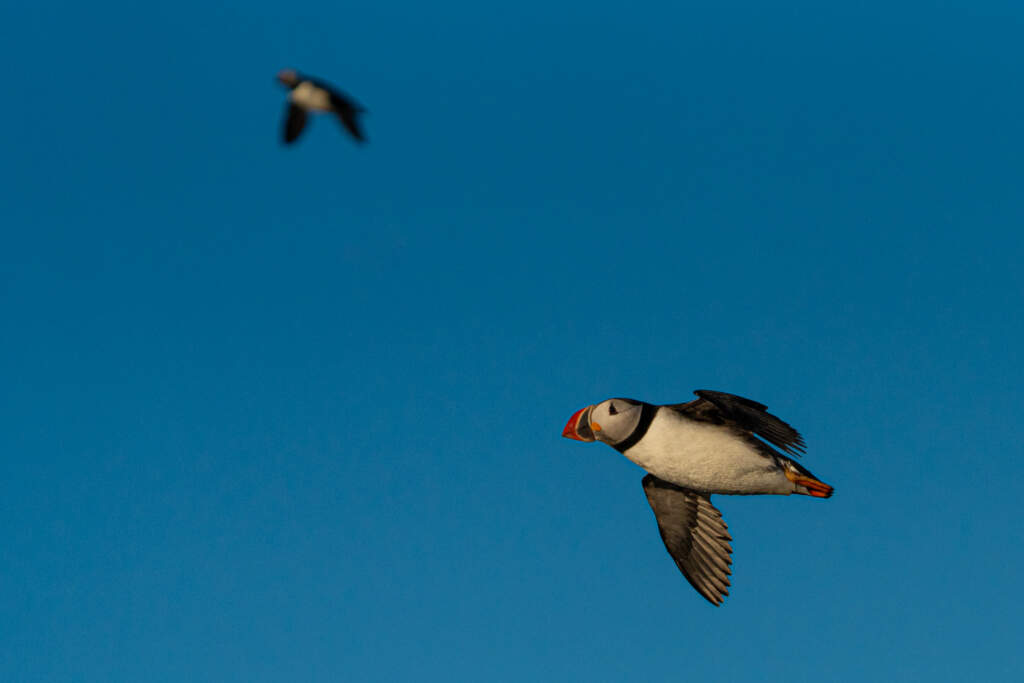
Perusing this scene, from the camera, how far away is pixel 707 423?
28.2 feet

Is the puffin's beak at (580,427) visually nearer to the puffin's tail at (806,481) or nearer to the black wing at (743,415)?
the black wing at (743,415)

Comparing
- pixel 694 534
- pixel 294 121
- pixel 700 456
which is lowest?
pixel 694 534

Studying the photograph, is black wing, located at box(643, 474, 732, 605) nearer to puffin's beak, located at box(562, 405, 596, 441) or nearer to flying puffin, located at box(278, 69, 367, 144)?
puffin's beak, located at box(562, 405, 596, 441)

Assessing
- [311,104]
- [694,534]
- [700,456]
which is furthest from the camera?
[694,534]

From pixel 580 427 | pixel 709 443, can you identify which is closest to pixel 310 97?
pixel 580 427

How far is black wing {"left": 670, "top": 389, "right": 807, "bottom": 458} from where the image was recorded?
28.4 ft

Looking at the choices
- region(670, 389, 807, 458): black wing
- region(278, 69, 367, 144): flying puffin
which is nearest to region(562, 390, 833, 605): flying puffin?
region(670, 389, 807, 458): black wing

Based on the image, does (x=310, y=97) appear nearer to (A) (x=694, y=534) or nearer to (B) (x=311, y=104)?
(B) (x=311, y=104)

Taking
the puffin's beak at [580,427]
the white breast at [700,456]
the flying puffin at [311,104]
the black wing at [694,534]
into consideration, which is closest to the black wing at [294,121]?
the flying puffin at [311,104]

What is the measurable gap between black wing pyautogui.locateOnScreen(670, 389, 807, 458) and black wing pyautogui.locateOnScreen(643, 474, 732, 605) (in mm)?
963

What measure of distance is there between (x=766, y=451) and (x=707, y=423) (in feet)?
1.86

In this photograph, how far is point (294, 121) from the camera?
708cm

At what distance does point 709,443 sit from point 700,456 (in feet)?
0.45

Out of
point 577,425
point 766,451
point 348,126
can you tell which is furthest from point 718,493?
point 348,126
